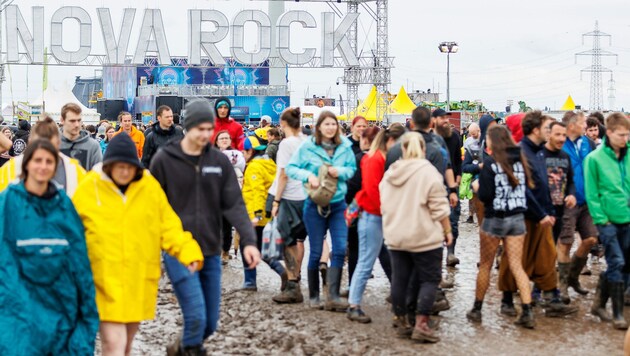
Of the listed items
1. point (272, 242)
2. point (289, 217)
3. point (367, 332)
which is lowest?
point (367, 332)

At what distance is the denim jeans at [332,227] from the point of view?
29.6 feet

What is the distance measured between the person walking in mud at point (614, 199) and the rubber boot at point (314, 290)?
8.91ft

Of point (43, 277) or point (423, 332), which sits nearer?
point (43, 277)

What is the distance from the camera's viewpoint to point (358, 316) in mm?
8680

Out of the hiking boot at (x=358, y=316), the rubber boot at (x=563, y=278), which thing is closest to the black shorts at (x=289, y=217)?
the hiking boot at (x=358, y=316)

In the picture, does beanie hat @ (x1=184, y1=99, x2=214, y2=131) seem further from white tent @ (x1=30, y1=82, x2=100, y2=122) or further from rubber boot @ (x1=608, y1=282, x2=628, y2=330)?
white tent @ (x1=30, y1=82, x2=100, y2=122)

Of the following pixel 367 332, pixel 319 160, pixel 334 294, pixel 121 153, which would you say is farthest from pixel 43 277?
pixel 334 294

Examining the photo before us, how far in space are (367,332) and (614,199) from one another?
8.24 ft

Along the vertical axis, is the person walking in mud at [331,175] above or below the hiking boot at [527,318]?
above

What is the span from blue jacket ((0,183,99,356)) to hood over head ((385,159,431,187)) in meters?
2.91

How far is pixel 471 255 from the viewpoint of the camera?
13172 mm

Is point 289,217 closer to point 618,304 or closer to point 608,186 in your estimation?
point 608,186

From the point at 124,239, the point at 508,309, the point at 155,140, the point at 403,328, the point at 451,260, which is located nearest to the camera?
the point at 124,239

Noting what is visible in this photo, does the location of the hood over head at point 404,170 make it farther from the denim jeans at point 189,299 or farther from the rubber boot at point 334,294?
the denim jeans at point 189,299
